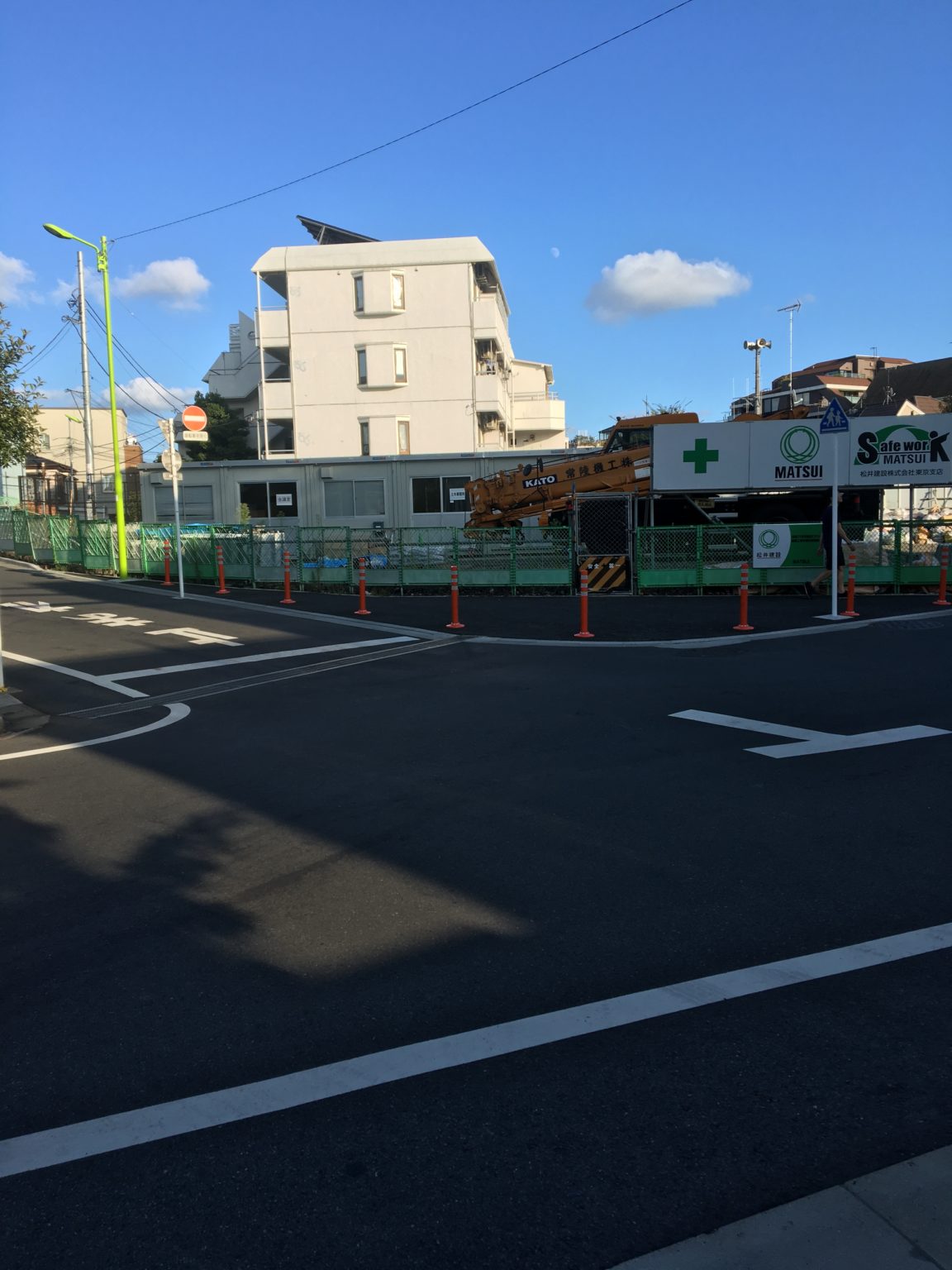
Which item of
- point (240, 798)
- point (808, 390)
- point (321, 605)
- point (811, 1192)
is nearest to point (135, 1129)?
point (811, 1192)

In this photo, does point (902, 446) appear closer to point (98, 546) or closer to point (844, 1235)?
point (844, 1235)

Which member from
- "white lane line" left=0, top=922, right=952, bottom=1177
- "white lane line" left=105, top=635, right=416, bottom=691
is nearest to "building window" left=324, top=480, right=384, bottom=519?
"white lane line" left=105, top=635, right=416, bottom=691

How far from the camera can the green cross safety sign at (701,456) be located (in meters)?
22.1

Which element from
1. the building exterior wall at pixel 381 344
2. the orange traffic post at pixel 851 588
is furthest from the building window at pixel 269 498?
the orange traffic post at pixel 851 588

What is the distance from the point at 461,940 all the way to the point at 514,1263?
1881 millimetres

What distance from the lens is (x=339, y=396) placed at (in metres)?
42.2

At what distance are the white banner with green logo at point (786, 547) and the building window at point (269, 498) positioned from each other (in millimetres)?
22367

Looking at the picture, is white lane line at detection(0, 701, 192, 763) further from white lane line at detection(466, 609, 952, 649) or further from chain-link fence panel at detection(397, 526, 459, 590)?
chain-link fence panel at detection(397, 526, 459, 590)

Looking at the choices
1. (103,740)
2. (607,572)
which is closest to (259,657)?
(103,740)

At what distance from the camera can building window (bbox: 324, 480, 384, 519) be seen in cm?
3812

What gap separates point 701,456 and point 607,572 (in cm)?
355

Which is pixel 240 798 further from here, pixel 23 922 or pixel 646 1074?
pixel 646 1074

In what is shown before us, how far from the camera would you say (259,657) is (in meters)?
13.8

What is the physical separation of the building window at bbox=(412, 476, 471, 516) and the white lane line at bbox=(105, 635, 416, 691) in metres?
22.4
